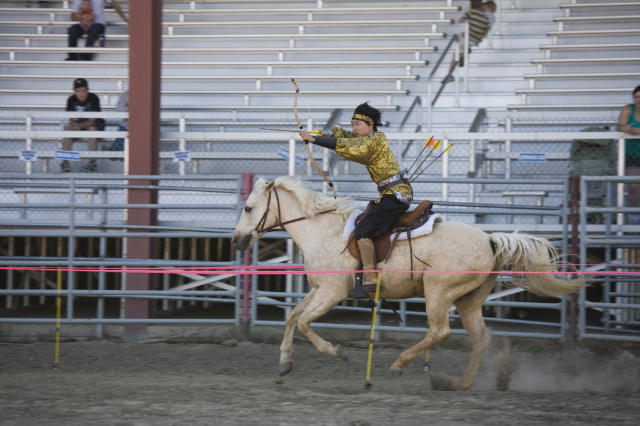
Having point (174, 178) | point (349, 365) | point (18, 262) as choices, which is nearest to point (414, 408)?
point (349, 365)

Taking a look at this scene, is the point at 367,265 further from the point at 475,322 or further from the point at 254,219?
the point at 254,219

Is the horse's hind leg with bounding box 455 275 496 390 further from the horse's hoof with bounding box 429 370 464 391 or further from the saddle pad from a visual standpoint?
the saddle pad

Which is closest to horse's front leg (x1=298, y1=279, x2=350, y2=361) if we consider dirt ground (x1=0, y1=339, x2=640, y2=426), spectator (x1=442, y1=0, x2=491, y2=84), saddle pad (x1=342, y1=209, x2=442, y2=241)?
dirt ground (x1=0, y1=339, x2=640, y2=426)

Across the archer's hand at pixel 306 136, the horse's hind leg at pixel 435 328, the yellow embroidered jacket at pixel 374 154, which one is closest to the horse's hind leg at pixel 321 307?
the horse's hind leg at pixel 435 328

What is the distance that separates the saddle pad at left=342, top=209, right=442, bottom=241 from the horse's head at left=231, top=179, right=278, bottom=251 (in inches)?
28.2

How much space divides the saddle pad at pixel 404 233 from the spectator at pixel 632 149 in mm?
2888

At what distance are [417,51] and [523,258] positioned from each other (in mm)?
8029

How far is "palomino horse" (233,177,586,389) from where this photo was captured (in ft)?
20.7

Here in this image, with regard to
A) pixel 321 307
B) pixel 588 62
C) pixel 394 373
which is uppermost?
pixel 588 62

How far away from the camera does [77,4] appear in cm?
1414

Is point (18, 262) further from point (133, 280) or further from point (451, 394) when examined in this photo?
point (451, 394)

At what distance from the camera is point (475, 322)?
21.2ft

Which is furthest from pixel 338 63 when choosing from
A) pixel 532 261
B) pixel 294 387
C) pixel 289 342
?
pixel 294 387

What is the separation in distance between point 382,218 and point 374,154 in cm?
55
